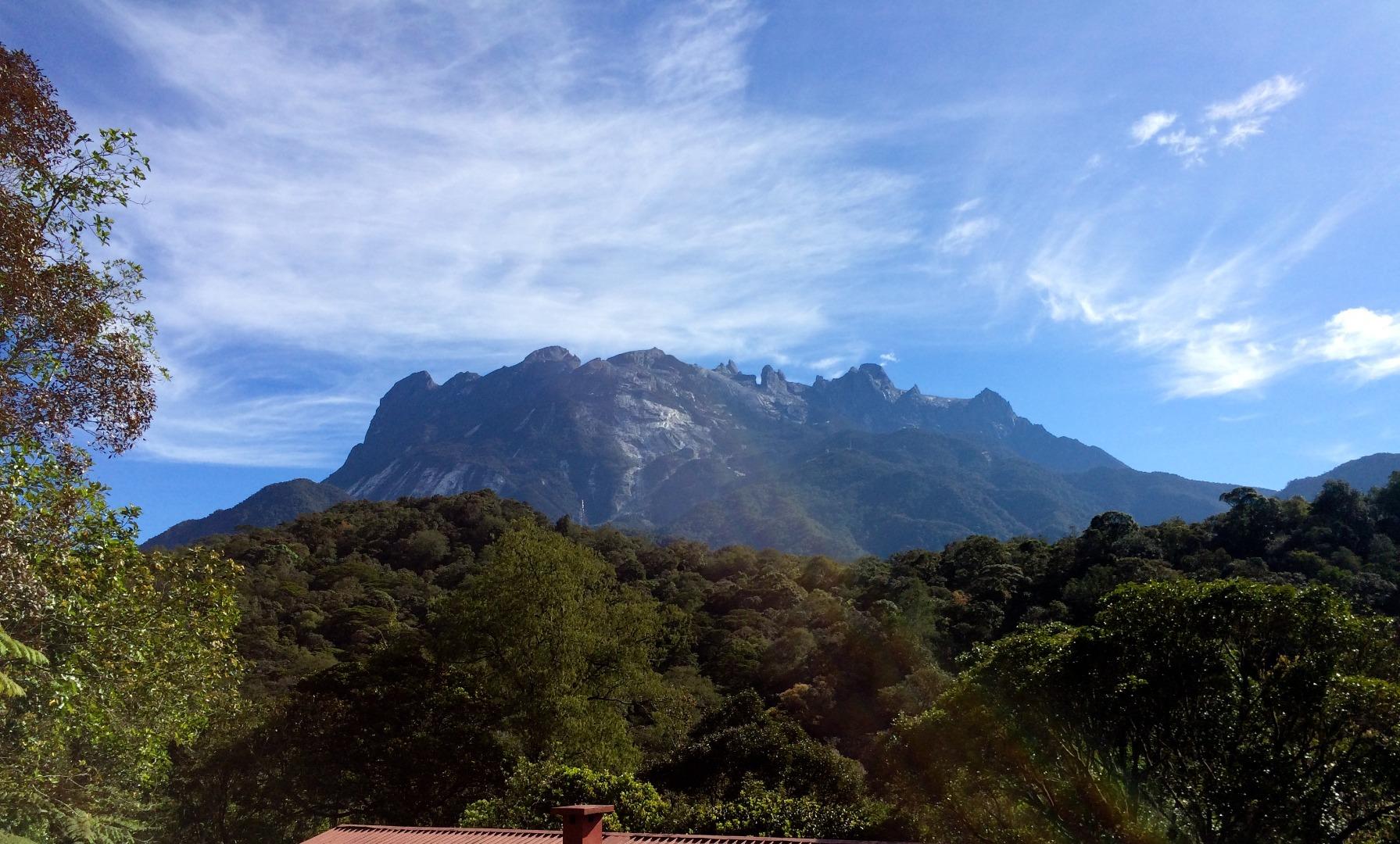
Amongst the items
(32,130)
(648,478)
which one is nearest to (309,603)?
(32,130)

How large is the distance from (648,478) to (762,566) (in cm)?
13301

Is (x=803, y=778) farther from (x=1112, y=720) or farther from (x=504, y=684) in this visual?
(x=504, y=684)

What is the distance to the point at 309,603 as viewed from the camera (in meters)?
35.7

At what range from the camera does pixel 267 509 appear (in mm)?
110188

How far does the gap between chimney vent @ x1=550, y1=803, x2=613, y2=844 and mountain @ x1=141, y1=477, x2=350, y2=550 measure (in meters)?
96.8

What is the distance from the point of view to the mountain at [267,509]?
96.8m

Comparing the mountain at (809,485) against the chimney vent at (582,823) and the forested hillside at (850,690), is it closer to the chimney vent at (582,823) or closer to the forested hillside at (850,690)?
the forested hillside at (850,690)

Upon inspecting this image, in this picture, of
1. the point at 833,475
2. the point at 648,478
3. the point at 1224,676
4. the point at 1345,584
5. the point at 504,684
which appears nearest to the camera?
the point at 1224,676

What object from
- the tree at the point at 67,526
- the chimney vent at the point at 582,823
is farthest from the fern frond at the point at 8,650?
the chimney vent at the point at 582,823

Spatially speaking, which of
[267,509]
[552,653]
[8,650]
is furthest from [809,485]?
[8,650]

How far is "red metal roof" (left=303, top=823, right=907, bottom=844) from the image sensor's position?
9.47 m

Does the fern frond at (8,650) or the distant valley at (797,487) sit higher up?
the distant valley at (797,487)

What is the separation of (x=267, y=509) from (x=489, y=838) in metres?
117

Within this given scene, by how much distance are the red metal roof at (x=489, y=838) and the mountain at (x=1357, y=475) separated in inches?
3621
